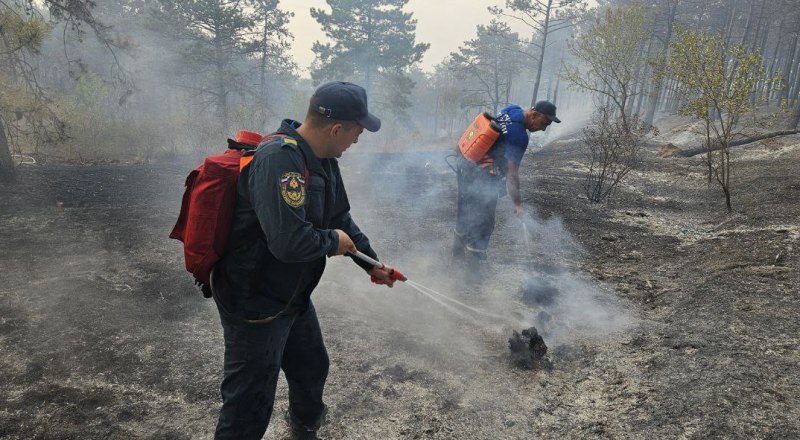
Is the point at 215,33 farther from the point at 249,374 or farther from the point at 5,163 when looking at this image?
the point at 249,374

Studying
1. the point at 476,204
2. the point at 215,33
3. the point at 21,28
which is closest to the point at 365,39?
the point at 215,33

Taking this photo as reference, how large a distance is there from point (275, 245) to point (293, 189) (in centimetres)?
24

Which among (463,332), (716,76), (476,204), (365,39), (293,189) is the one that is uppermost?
(365,39)

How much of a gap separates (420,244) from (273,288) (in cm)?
493

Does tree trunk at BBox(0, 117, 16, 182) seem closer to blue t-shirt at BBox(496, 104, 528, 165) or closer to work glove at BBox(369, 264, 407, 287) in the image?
blue t-shirt at BBox(496, 104, 528, 165)

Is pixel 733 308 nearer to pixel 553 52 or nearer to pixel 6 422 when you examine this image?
pixel 6 422

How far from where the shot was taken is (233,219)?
74.8 inches

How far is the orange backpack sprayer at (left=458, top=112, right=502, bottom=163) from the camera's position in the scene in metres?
4.84

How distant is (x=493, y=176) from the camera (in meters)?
5.09

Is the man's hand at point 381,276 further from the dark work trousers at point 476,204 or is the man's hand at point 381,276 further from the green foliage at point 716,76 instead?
the green foliage at point 716,76

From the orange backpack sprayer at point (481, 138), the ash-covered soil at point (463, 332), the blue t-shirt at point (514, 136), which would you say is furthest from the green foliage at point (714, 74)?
the orange backpack sprayer at point (481, 138)

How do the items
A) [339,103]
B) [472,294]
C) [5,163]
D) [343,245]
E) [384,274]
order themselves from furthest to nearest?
[5,163] → [472,294] → [384,274] → [343,245] → [339,103]

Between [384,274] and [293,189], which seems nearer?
[293,189]

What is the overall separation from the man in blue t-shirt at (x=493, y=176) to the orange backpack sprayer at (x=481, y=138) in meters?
0.10
